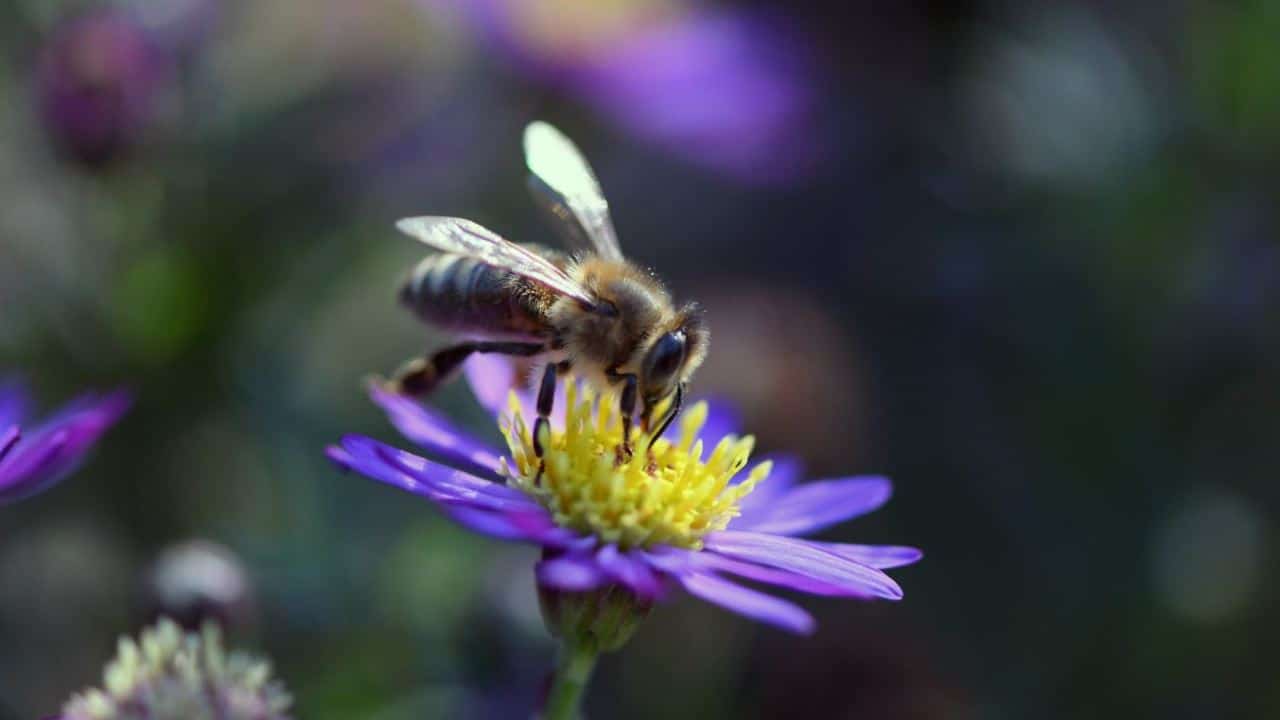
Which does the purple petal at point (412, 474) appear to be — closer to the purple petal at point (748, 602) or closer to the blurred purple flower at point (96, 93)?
the purple petal at point (748, 602)

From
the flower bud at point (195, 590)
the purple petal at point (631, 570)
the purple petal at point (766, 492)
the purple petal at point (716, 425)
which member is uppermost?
the purple petal at point (631, 570)

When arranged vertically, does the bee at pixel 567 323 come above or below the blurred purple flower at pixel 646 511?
above

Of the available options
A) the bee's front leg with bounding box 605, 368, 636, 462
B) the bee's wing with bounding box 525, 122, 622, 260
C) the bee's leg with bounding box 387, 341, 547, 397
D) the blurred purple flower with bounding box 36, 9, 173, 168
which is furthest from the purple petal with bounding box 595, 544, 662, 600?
the blurred purple flower with bounding box 36, 9, 173, 168

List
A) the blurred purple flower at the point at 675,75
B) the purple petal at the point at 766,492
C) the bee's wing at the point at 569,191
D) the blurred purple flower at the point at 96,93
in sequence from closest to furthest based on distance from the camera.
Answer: the purple petal at the point at 766,492
the bee's wing at the point at 569,191
the blurred purple flower at the point at 96,93
the blurred purple flower at the point at 675,75

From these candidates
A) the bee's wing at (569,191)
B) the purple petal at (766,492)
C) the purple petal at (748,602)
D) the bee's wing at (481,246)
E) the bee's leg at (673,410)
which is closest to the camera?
the purple petal at (748,602)

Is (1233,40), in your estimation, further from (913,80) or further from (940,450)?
(913,80)

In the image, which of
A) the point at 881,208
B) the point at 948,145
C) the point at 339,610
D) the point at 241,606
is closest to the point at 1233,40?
the point at 948,145

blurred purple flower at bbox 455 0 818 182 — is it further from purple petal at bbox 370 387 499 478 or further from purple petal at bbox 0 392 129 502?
purple petal at bbox 0 392 129 502

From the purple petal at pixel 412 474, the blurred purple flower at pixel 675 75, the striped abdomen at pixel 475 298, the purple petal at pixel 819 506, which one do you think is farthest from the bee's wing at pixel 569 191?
the blurred purple flower at pixel 675 75
